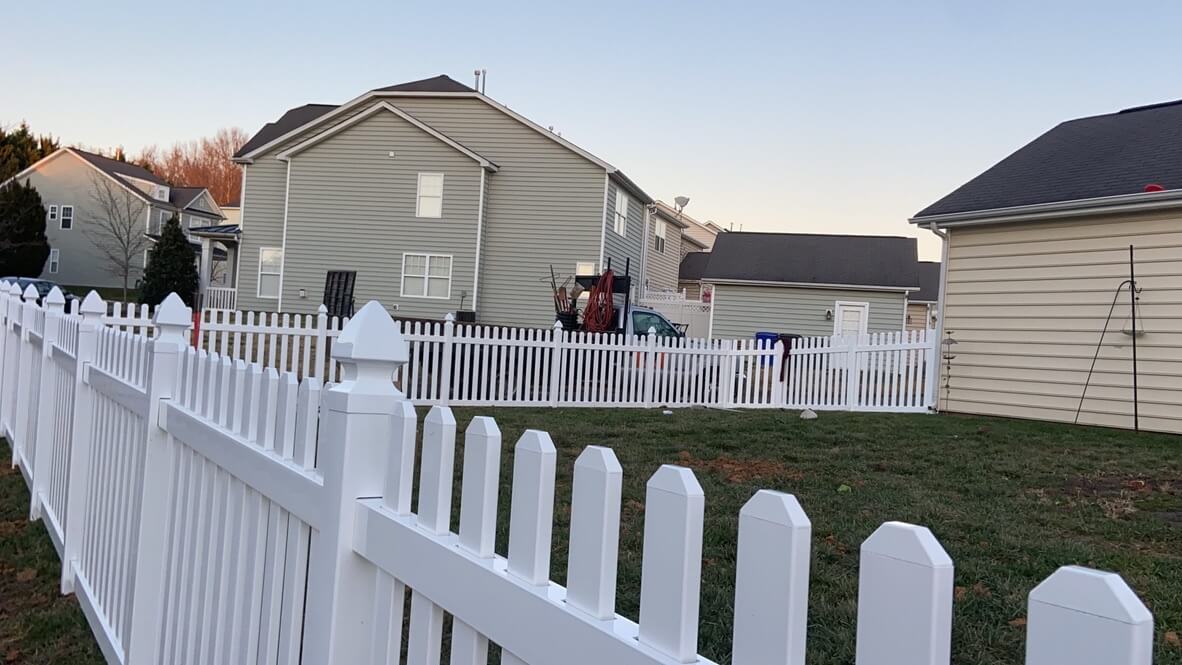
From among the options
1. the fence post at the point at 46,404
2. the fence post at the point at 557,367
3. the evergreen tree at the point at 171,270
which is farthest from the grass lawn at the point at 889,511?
the evergreen tree at the point at 171,270

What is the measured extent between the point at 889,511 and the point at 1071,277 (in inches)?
316

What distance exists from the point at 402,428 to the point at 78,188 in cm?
4473

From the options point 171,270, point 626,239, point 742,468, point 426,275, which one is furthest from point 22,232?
point 742,468

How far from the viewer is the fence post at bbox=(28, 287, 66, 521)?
17.3 feet

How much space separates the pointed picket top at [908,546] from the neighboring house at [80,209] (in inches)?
1640

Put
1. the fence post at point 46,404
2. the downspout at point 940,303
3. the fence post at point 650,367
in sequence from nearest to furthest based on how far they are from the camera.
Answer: the fence post at point 46,404 < the fence post at point 650,367 < the downspout at point 940,303

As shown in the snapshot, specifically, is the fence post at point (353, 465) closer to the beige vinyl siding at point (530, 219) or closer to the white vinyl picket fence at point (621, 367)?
the white vinyl picket fence at point (621, 367)

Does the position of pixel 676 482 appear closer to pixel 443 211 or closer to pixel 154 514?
pixel 154 514

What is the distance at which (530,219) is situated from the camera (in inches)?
882

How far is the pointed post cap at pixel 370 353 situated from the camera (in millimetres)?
1775

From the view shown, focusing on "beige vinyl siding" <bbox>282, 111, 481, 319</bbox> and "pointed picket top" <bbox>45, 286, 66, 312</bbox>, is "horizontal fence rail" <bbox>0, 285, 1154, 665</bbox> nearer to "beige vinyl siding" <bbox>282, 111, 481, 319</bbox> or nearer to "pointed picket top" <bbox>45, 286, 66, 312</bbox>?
"pointed picket top" <bbox>45, 286, 66, 312</bbox>

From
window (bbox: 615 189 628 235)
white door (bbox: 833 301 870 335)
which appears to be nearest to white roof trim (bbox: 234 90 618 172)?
window (bbox: 615 189 628 235)

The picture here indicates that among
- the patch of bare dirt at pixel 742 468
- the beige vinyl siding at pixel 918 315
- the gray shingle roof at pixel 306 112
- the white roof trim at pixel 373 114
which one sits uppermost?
the gray shingle roof at pixel 306 112

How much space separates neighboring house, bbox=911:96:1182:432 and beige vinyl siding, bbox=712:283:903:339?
12.8m
